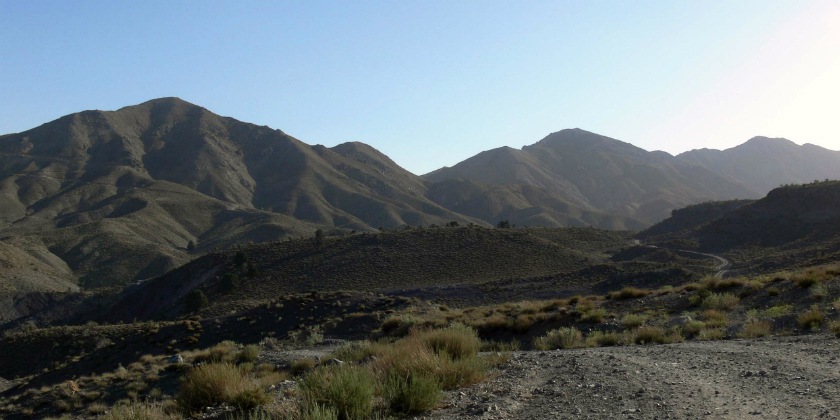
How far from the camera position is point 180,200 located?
128 m

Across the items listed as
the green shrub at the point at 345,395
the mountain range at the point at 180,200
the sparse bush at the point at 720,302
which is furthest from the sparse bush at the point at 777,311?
the mountain range at the point at 180,200

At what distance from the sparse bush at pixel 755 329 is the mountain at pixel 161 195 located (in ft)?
248

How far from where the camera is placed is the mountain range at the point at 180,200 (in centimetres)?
9138

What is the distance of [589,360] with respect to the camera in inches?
428

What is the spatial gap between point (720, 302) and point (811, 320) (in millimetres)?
4951

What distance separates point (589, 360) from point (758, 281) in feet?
44.4

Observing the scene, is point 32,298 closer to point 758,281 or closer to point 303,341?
point 303,341

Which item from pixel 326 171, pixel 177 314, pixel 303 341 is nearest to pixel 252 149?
pixel 326 171

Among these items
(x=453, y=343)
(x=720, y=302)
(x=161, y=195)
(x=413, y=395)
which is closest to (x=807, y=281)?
(x=720, y=302)

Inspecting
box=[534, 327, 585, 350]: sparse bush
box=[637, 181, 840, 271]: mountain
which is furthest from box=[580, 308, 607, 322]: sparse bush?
box=[637, 181, 840, 271]: mountain

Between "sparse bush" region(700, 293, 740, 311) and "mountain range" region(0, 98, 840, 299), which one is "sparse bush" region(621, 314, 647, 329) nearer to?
"sparse bush" region(700, 293, 740, 311)

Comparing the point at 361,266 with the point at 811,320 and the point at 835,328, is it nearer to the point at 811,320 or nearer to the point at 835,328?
the point at 811,320

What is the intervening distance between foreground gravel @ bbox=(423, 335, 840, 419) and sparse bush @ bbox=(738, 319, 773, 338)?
227cm

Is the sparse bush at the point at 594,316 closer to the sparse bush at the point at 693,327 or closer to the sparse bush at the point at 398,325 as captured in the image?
the sparse bush at the point at 693,327
